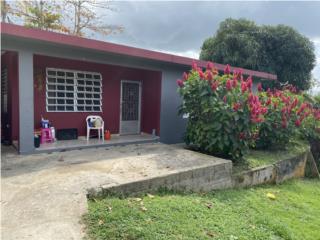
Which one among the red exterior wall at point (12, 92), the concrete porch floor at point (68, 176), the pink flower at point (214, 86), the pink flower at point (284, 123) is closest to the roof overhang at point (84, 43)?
the pink flower at point (214, 86)

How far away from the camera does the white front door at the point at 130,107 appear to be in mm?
8477

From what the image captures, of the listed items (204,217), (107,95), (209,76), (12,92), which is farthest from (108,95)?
(204,217)

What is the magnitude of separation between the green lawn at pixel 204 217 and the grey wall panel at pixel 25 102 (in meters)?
2.86

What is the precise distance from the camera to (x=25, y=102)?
5.40m

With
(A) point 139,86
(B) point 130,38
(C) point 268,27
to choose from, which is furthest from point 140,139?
(C) point 268,27

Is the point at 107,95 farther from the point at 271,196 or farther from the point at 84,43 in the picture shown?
the point at 271,196

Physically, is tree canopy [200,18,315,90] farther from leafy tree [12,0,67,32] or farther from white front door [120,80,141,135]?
leafy tree [12,0,67,32]

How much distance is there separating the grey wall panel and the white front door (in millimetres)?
3276

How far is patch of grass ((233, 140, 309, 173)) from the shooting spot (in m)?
6.13

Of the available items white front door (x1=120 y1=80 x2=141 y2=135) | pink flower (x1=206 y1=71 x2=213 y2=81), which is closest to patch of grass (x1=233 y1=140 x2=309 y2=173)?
pink flower (x1=206 y1=71 x2=213 y2=81)

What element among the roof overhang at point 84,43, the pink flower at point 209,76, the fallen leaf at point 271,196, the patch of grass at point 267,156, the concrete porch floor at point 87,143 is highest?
the roof overhang at point 84,43

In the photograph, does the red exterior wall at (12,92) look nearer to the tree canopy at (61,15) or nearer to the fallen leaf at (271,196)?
the fallen leaf at (271,196)

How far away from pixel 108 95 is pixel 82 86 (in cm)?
87

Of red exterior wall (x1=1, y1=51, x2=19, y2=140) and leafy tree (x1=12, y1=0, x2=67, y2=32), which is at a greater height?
leafy tree (x1=12, y1=0, x2=67, y2=32)
